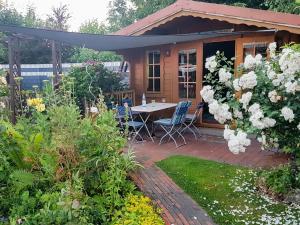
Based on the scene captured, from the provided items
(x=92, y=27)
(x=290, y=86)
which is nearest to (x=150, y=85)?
(x=290, y=86)

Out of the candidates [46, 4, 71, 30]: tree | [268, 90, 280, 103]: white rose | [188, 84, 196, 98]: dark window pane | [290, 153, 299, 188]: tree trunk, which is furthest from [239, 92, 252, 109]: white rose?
[46, 4, 71, 30]: tree

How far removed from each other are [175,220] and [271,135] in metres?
1.63

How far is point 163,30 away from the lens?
871 cm

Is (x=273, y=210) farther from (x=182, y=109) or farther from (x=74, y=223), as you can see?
(x=182, y=109)

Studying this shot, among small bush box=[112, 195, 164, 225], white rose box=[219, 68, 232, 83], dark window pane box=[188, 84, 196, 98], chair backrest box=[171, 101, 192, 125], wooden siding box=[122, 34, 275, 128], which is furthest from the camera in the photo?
dark window pane box=[188, 84, 196, 98]

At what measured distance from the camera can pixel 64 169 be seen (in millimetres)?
3521

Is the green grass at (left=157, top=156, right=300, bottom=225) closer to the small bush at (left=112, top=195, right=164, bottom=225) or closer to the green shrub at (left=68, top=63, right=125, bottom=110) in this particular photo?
the small bush at (left=112, top=195, right=164, bottom=225)

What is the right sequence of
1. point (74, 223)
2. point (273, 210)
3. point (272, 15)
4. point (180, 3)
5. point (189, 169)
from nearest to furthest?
point (74, 223) → point (273, 210) → point (189, 169) → point (272, 15) → point (180, 3)

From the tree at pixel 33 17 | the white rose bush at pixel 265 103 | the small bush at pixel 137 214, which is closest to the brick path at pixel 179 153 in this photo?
the small bush at pixel 137 214

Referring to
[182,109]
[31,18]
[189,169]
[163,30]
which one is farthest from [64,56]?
[189,169]

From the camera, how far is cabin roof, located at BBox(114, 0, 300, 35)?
609cm

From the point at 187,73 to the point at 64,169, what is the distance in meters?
5.32

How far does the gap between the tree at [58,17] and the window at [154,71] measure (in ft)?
50.4

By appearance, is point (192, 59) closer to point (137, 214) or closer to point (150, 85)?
point (150, 85)
